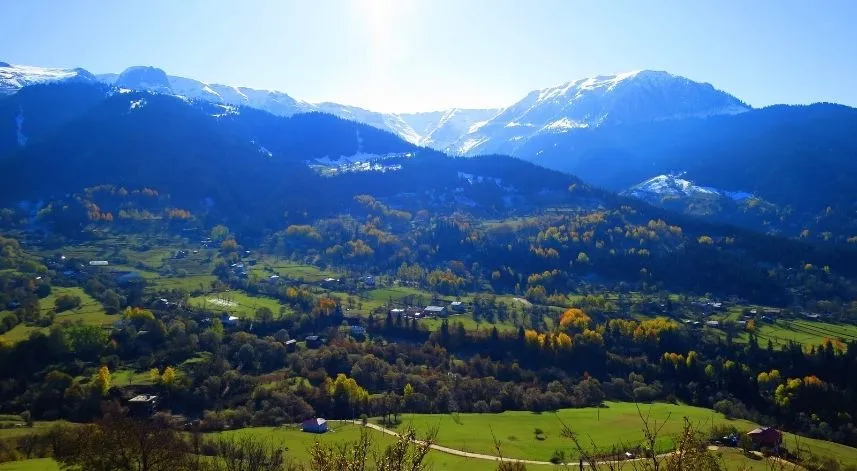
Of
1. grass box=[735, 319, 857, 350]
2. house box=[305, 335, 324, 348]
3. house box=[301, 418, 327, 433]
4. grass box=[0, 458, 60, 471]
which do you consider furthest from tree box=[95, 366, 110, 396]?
grass box=[735, 319, 857, 350]

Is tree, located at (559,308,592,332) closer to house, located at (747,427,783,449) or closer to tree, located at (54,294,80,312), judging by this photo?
house, located at (747,427,783,449)

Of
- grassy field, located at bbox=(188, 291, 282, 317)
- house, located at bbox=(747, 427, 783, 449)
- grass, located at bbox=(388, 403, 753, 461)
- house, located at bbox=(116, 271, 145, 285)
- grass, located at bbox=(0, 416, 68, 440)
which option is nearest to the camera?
grass, located at bbox=(0, 416, 68, 440)

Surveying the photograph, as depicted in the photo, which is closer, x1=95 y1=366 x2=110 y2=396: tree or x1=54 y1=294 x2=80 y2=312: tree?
x1=95 y1=366 x2=110 y2=396: tree

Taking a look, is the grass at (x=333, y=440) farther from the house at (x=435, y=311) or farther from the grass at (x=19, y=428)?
the house at (x=435, y=311)

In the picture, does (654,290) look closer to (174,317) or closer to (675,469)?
(174,317)

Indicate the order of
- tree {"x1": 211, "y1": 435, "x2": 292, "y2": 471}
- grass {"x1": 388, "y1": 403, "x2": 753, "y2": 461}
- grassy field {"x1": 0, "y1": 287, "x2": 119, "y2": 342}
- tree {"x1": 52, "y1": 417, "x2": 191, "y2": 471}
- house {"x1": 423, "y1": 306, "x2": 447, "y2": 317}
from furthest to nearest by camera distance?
1. house {"x1": 423, "y1": 306, "x2": 447, "y2": 317}
2. grassy field {"x1": 0, "y1": 287, "x2": 119, "y2": 342}
3. grass {"x1": 388, "y1": 403, "x2": 753, "y2": 461}
4. tree {"x1": 211, "y1": 435, "x2": 292, "y2": 471}
5. tree {"x1": 52, "y1": 417, "x2": 191, "y2": 471}

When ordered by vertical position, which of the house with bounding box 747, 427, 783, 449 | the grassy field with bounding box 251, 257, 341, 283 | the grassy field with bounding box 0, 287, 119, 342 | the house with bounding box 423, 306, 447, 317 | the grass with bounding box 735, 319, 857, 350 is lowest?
the grassy field with bounding box 251, 257, 341, 283

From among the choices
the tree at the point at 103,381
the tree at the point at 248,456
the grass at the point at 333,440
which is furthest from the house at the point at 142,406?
the tree at the point at 248,456

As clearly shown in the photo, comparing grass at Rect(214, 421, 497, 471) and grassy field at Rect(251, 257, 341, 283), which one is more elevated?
grass at Rect(214, 421, 497, 471)

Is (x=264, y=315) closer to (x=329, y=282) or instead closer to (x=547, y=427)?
(x=329, y=282)

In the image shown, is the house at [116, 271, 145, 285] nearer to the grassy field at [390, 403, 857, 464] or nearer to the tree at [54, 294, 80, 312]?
the tree at [54, 294, 80, 312]
